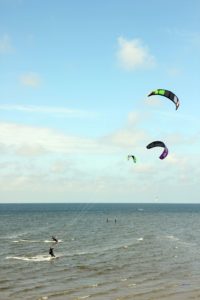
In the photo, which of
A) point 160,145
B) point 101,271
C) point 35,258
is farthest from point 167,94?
point 35,258

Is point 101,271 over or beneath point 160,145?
beneath

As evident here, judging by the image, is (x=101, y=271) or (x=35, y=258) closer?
(x=101, y=271)

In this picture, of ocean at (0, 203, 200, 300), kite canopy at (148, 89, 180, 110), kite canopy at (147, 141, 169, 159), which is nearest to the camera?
ocean at (0, 203, 200, 300)

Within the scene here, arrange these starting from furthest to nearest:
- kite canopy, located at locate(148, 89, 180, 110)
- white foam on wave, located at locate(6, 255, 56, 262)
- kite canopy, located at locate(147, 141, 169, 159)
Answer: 1. white foam on wave, located at locate(6, 255, 56, 262)
2. kite canopy, located at locate(147, 141, 169, 159)
3. kite canopy, located at locate(148, 89, 180, 110)

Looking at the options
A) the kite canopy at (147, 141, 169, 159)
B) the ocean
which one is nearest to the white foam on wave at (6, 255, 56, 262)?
the ocean

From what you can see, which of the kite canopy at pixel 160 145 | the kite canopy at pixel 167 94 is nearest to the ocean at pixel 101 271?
the kite canopy at pixel 160 145

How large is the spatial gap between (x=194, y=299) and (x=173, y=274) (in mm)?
9324

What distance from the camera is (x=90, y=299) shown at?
96.3 ft

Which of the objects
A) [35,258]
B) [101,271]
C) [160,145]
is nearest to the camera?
[160,145]

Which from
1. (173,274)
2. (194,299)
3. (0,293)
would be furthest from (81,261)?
(194,299)

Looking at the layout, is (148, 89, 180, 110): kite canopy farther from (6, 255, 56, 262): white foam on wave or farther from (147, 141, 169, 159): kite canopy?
(6, 255, 56, 262): white foam on wave

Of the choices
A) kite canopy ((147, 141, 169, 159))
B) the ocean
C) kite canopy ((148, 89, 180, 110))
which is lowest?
the ocean

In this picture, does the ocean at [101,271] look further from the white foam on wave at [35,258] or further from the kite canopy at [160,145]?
the kite canopy at [160,145]

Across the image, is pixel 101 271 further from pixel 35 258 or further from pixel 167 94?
pixel 167 94
